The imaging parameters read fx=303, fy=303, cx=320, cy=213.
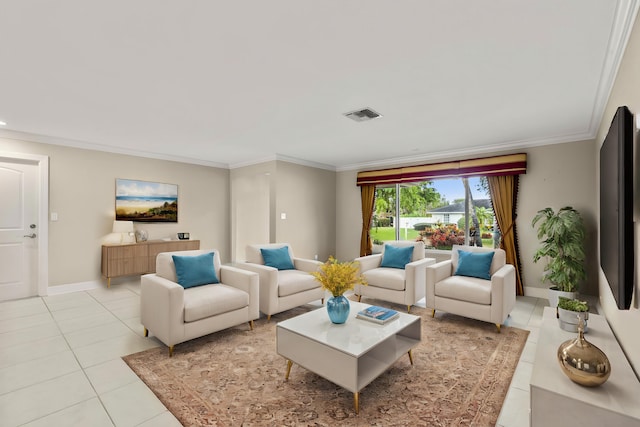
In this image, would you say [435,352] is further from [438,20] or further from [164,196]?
[164,196]

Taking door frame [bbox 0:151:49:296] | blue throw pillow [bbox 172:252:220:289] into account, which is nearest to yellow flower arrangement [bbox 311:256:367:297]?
blue throw pillow [bbox 172:252:220:289]

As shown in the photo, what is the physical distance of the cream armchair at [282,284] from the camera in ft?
11.4

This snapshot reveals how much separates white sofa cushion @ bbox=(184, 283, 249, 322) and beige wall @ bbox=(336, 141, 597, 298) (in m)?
4.27

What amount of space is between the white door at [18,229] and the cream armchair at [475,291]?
18.6ft

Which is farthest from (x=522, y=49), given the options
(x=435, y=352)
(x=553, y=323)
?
(x=435, y=352)

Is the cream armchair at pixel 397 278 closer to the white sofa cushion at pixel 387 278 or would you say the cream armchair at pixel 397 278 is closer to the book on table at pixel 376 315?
the white sofa cushion at pixel 387 278

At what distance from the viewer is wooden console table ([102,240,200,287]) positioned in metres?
4.86

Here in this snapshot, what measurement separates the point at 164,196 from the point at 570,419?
615 cm

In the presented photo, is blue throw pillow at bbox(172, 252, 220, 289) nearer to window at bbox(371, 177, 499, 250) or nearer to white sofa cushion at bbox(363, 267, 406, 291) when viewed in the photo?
white sofa cushion at bbox(363, 267, 406, 291)

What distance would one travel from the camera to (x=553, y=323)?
7.63 feet

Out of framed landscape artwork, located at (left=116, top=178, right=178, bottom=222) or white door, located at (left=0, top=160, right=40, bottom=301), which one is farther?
framed landscape artwork, located at (left=116, top=178, right=178, bottom=222)

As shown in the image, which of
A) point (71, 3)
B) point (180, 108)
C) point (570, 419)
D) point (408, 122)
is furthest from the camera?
point (408, 122)

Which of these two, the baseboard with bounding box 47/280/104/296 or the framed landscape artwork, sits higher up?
the framed landscape artwork

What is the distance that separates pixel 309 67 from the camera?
7.97 ft
